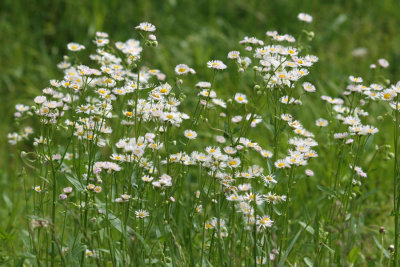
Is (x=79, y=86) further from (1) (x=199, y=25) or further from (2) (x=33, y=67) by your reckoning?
(1) (x=199, y=25)

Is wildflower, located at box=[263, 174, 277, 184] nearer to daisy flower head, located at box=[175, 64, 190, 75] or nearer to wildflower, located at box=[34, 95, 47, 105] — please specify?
daisy flower head, located at box=[175, 64, 190, 75]

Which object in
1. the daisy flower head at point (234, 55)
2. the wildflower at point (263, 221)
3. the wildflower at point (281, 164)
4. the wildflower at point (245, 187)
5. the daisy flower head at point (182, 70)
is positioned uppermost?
the daisy flower head at point (234, 55)

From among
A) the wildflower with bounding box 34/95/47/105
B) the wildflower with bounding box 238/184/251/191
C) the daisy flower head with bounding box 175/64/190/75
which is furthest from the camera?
the daisy flower head with bounding box 175/64/190/75

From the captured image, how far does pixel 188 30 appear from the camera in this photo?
537 cm

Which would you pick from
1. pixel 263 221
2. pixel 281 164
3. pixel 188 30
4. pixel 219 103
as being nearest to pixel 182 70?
pixel 219 103

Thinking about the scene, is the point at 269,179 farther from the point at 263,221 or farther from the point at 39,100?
the point at 39,100

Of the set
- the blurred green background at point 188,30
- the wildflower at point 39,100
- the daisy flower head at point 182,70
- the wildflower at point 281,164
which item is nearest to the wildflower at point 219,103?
the daisy flower head at point 182,70

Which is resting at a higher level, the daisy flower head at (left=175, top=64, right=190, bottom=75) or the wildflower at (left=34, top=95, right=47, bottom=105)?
the daisy flower head at (left=175, top=64, right=190, bottom=75)

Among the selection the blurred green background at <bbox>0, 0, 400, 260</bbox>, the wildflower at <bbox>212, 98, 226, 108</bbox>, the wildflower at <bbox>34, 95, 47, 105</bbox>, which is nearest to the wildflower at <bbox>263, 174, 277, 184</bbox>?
the wildflower at <bbox>212, 98, 226, 108</bbox>

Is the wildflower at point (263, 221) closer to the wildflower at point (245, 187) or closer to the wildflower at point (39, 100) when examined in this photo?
the wildflower at point (245, 187)

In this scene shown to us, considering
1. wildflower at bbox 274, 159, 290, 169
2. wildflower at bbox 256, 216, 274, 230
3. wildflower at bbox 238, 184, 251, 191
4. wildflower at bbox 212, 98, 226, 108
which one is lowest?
wildflower at bbox 256, 216, 274, 230

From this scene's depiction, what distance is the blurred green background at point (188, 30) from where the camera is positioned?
15.7 feet

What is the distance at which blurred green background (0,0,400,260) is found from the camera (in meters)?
4.79

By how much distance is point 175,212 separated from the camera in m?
2.27
